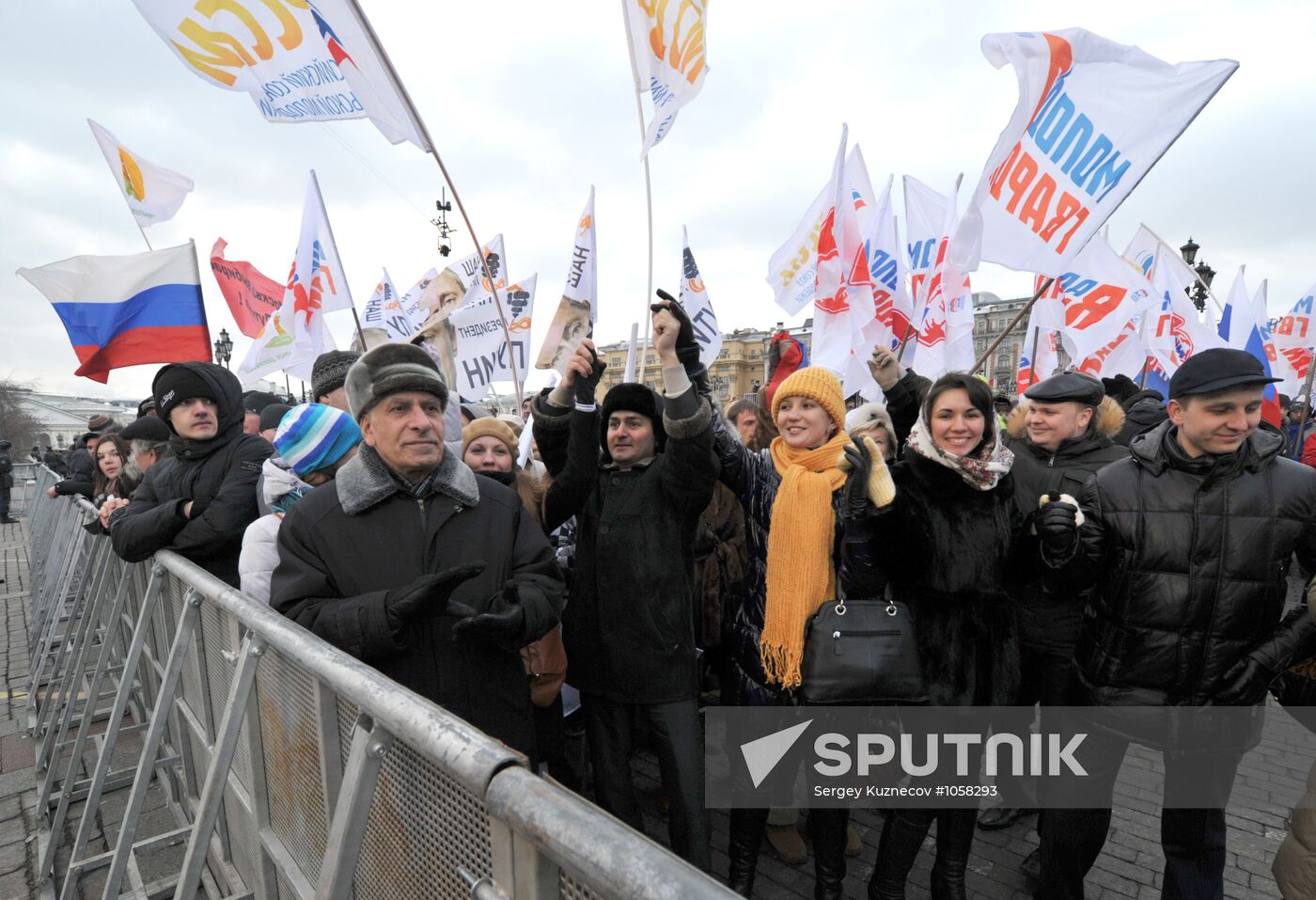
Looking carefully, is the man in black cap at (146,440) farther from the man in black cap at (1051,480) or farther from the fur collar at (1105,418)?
the fur collar at (1105,418)

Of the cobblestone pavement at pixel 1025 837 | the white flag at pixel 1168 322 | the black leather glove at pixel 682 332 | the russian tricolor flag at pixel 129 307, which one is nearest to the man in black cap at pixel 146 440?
the russian tricolor flag at pixel 129 307

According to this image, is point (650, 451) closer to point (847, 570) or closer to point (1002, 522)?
point (847, 570)

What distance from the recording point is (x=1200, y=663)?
235cm

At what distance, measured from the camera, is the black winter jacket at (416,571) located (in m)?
1.99

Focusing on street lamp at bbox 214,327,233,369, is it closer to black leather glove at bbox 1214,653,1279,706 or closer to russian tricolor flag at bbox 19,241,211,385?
russian tricolor flag at bbox 19,241,211,385

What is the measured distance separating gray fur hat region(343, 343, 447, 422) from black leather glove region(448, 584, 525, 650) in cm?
72

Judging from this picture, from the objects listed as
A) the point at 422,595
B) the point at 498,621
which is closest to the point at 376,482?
the point at 422,595

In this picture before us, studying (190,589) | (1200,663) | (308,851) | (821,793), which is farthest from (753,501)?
(190,589)

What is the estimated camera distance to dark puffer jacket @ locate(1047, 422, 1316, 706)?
231 centimetres

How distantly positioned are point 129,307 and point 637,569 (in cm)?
382

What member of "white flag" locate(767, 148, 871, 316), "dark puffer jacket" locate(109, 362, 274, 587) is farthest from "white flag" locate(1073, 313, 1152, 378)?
"dark puffer jacket" locate(109, 362, 274, 587)

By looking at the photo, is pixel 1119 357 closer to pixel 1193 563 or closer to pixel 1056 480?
pixel 1056 480

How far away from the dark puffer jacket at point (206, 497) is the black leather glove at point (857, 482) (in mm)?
2608

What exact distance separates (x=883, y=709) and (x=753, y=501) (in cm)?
98
